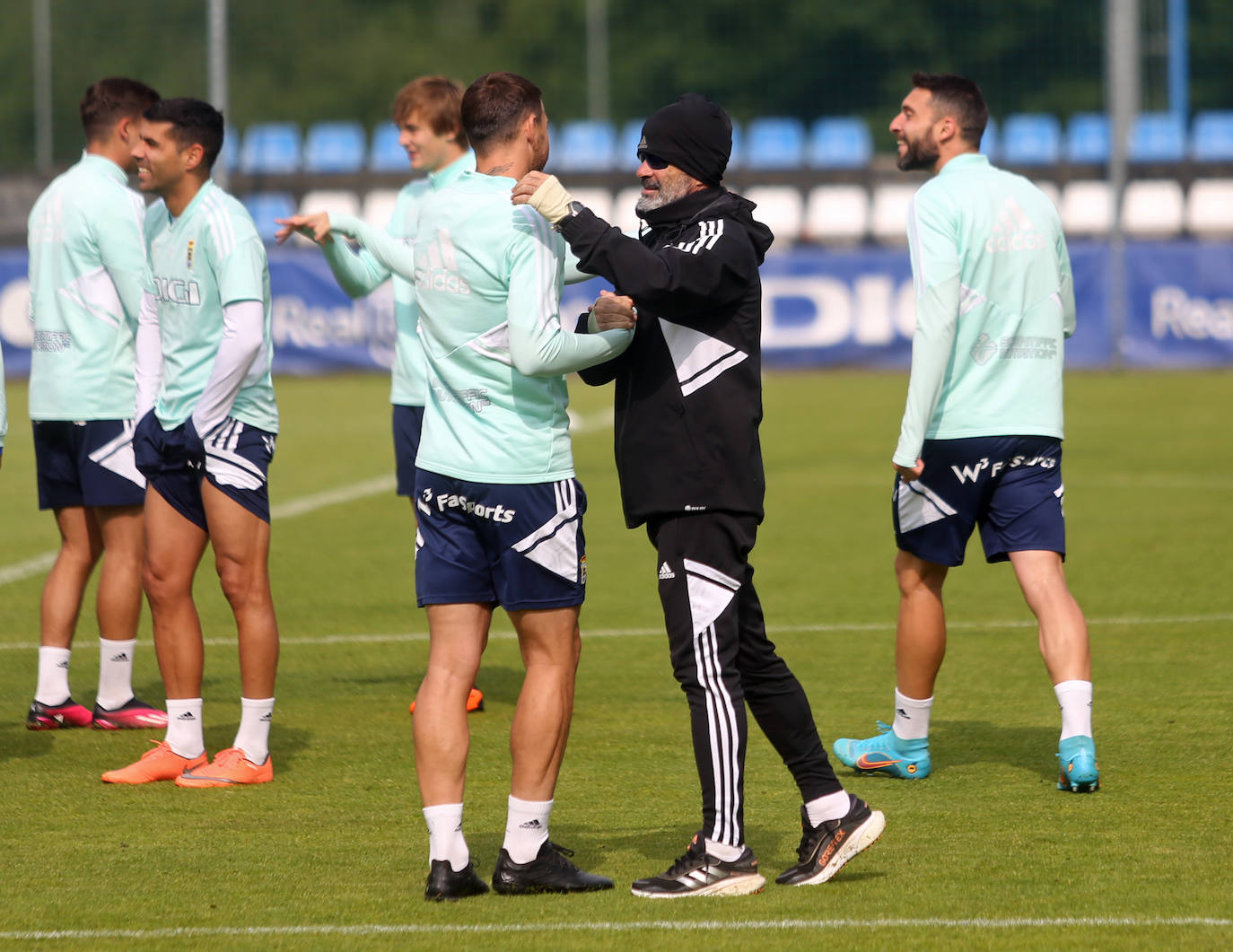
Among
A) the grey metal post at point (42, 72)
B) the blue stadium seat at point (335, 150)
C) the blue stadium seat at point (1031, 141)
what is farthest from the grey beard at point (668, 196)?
the grey metal post at point (42, 72)

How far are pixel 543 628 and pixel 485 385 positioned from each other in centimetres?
61

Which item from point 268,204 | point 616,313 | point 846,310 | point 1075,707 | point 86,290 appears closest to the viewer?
point 616,313

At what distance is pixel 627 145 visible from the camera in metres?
30.3

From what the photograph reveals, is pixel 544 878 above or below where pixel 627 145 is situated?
below

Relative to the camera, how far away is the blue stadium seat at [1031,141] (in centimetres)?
2822

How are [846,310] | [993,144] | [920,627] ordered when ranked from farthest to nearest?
[993,144], [846,310], [920,627]

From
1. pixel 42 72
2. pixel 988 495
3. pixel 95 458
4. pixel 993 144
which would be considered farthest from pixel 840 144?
pixel 988 495

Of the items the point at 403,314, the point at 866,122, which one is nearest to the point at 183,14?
the point at 866,122

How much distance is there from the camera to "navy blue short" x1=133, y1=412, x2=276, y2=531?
5.59 m

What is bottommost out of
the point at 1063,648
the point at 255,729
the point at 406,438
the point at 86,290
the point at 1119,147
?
the point at 255,729

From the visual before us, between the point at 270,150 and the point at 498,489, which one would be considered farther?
the point at 270,150

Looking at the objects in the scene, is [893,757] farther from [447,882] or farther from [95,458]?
[95,458]

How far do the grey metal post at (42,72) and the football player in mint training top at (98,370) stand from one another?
24770mm

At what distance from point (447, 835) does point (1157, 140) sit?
84.9 feet
